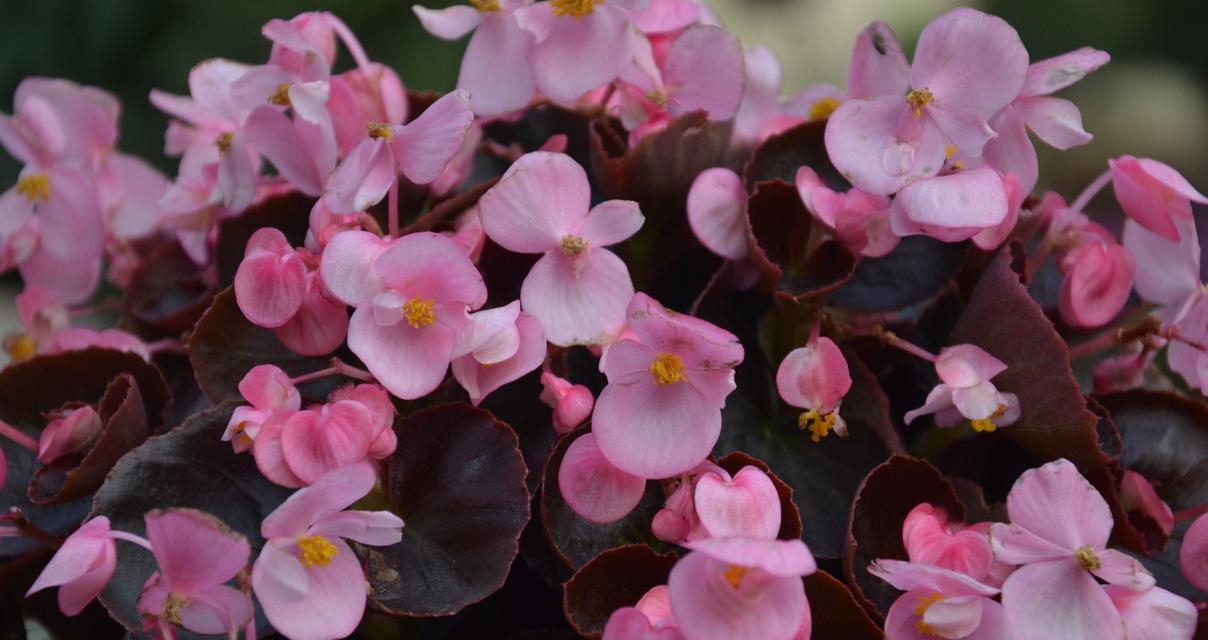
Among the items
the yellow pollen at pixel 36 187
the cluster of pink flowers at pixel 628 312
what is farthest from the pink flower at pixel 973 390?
the yellow pollen at pixel 36 187

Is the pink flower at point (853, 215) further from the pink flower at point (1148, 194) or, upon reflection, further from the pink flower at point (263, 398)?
the pink flower at point (263, 398)

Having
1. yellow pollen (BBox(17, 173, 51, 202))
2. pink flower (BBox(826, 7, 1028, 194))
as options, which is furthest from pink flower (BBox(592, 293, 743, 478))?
yellow pollen (BBox(17, 173, 51, 202))

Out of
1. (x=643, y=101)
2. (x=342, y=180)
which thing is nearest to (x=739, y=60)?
(x=643, y=101)

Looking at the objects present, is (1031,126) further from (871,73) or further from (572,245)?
(572,245)

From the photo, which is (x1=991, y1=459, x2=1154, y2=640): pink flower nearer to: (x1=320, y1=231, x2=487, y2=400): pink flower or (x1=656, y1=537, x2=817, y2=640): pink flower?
(x1=656, y1=537, x2=817, y2=640): pink flower

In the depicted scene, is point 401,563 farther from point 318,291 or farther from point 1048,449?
point 1048,449

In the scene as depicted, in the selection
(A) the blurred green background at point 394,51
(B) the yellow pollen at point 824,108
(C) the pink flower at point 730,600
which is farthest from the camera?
(A) the blurred green background at point 394,51
